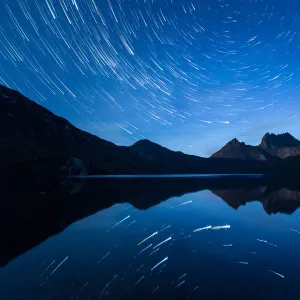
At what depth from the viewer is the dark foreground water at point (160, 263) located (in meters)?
7.20

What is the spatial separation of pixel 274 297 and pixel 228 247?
506cm

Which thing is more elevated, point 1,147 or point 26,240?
point 1,147

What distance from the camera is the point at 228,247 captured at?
11.9 m

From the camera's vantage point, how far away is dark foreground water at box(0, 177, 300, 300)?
7195mm

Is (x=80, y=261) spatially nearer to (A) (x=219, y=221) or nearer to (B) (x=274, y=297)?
(B) (x=274, y=297)

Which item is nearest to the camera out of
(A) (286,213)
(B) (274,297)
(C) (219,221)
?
(B) (274,297)

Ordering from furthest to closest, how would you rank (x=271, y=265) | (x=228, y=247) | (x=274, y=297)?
(x=228, y=247) → (x=271, y=265) → (x=274, y=297)

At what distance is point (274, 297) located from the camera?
6844 millimetres

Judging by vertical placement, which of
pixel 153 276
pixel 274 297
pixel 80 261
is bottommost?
pixel 274 297

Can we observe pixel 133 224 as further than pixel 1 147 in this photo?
No

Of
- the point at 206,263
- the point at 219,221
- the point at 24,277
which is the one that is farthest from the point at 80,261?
the point at 219,221

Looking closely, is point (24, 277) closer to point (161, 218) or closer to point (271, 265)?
point (271, 265)

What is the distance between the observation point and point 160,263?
386 inches

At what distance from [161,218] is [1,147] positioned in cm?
20787
